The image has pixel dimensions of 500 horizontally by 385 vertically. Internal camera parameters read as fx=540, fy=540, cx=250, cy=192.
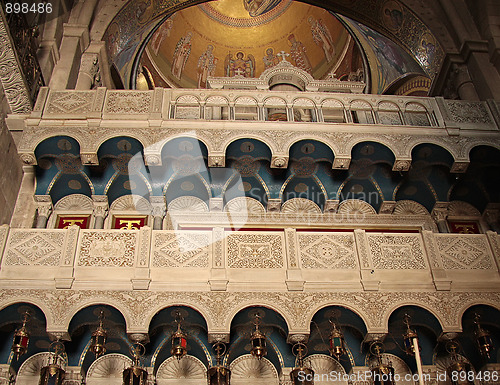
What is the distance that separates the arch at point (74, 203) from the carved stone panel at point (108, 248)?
2.59m

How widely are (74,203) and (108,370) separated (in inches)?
157

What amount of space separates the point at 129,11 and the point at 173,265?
29.4ft

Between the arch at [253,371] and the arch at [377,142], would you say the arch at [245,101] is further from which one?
the arch at [253,371]

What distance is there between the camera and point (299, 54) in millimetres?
20531

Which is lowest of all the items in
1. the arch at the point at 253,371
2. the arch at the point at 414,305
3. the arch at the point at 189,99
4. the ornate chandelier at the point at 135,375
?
the ornate chandelier at the point at 135,375

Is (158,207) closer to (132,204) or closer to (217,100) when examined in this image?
(132,204)

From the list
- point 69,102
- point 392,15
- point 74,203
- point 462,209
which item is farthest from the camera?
point 392,15

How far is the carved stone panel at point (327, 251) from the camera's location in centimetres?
940

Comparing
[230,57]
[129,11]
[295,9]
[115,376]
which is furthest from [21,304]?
[295,9]

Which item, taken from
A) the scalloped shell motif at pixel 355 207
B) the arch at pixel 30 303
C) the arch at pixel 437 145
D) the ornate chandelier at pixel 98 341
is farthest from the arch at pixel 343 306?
the arch at pixel 30 303

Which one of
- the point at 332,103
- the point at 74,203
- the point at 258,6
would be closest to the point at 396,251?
the point at 332,103

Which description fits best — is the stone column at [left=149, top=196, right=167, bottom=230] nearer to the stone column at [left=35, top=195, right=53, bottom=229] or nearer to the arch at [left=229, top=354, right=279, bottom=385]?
the stone column at [left=35, top=195, right=53, bottom=229]

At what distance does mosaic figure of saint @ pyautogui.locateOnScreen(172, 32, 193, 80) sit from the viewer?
19.8 meters

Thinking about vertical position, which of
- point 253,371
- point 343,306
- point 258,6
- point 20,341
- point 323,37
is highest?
point 258,6
